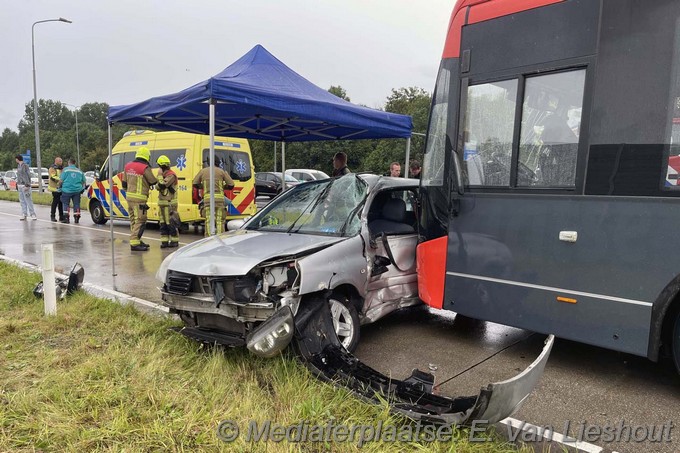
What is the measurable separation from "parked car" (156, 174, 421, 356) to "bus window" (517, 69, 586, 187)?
56.0 inches

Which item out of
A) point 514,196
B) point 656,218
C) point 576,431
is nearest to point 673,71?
point 656,218

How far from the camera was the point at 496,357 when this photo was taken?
4.10 m

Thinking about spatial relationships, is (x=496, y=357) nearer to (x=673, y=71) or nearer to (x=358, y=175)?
(x=358, y=175)

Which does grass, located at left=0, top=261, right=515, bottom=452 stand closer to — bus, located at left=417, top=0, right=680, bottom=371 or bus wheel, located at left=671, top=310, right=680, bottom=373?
bus, located at left=417, top=0, right=680, bottom=371

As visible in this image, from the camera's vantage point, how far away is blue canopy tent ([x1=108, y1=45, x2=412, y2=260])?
5375 mm

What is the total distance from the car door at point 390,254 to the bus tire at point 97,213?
11441 mm

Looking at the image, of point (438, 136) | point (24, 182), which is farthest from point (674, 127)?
point (24, 182)

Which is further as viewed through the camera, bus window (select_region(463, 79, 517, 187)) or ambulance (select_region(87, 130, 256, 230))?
ambulance (select_region(87, 130, 256, 230))

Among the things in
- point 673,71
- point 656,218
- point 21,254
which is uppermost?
point 673,71

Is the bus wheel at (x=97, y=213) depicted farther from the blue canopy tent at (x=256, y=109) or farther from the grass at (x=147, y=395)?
the grass at (x=147, y=395)

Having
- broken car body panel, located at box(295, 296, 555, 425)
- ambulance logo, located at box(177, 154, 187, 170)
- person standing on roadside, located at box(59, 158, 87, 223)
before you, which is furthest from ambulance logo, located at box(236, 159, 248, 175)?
broken car body panel, located at box(295, 296, 555, 425)

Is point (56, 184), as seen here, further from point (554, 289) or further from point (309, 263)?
point (554, 289)

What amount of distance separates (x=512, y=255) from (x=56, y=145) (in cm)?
8837

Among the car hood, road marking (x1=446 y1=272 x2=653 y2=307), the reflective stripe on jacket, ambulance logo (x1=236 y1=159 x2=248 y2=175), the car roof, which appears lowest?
road marking (x1=446 y1=272 x2=653 y2=307)
